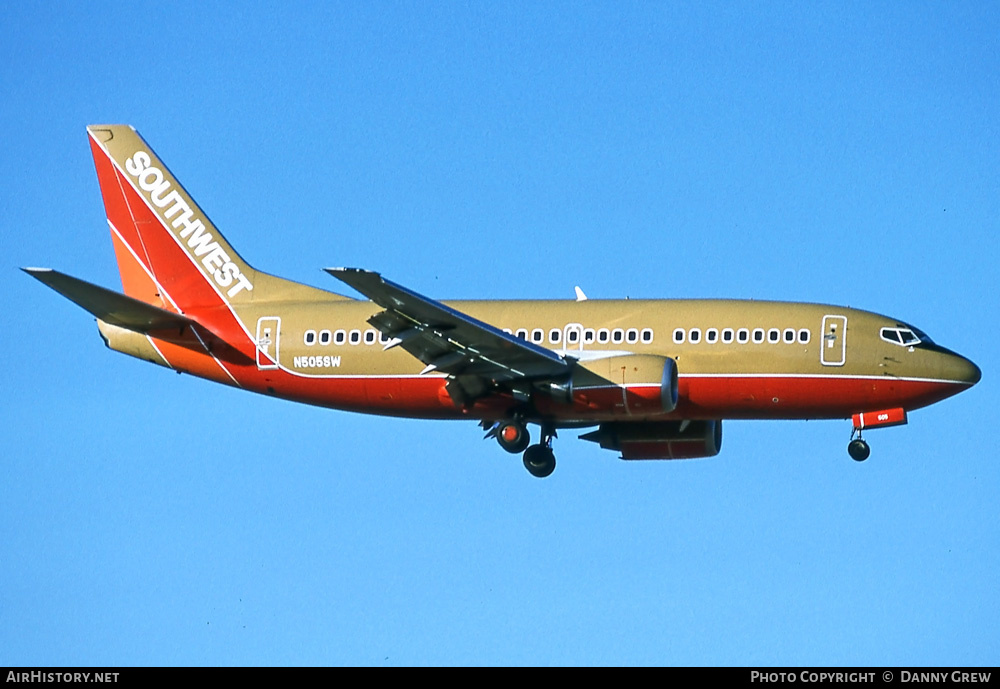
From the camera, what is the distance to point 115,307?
60688 millimetres

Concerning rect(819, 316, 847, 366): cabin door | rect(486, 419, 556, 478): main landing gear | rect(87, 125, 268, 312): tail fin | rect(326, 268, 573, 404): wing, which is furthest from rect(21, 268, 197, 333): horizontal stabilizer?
rect(819, 316, 847, 366): cabin door

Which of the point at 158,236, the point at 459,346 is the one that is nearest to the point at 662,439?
the point at 459,346

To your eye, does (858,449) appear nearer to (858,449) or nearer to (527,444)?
(858,449)

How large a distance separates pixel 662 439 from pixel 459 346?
30.2 ft

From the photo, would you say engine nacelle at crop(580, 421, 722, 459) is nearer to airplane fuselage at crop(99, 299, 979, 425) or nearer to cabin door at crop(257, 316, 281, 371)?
airplane fuselage at crop(99, 299, 979, 425)

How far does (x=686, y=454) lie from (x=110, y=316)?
65.6ft

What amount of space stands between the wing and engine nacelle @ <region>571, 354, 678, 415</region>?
79 cm

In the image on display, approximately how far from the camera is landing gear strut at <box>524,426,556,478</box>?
60.7 metres

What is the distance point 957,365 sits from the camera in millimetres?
58562

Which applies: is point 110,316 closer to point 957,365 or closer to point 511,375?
point 511,375

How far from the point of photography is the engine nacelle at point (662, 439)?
62594mm

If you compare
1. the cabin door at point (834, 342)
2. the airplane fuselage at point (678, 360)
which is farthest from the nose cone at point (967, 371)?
the cabin door at point (834, 342)
